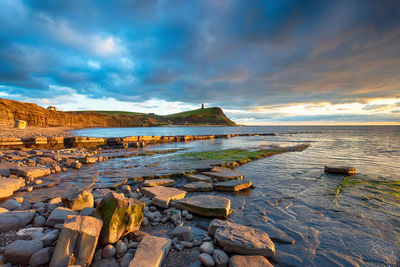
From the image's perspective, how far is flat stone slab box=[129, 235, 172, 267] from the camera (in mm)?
2633

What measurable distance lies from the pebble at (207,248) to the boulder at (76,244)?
5.86 feet

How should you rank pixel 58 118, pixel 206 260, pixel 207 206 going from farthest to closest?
pixel 58 118 < pixel 207 206 < pixel 206 260

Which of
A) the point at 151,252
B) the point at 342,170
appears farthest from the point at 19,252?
the point at 342,170

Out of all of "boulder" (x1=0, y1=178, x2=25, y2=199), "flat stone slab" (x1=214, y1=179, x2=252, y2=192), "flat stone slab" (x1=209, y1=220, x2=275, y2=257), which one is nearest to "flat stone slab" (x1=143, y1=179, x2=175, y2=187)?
"flat stone slab" (x1=214, y1=179, x2=252, y2=192)

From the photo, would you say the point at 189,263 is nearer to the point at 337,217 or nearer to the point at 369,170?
the point at 337,217

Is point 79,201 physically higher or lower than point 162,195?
higher

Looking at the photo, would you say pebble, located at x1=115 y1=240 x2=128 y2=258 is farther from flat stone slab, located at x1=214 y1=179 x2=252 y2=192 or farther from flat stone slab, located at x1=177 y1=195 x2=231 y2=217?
flat stone slab, located at x1=214 y1=179 x2=252 y2=192

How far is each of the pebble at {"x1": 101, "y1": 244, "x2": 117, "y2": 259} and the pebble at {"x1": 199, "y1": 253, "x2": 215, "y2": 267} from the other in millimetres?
1475

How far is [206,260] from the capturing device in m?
2.83

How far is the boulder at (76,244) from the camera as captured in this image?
2.57m

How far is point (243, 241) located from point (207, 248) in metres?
0.66

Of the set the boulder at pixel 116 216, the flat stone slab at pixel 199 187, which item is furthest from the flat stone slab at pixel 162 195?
the boulder at pixel 116 216

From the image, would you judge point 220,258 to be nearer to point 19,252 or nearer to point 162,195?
point 162,195

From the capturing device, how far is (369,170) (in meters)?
9.98
